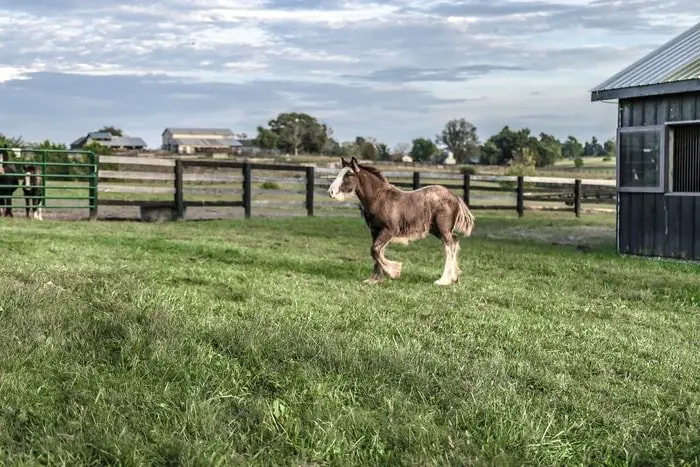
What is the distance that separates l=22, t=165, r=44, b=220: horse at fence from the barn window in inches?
489

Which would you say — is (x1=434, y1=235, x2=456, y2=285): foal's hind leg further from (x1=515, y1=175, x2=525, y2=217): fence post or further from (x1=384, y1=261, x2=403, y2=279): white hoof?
(x1=515, y1=175, x2=525, y2=217): fence post

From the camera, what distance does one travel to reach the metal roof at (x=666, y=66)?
1290 centimetres

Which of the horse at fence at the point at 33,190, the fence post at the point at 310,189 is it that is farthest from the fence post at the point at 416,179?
the horse at fence at the point at 33,190

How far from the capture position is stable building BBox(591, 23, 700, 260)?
12961 millimetres

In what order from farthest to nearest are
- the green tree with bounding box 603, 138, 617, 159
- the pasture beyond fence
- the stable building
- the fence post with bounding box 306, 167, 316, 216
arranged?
the green tree with bounding box 603, 138, 617, 159 < the fence post with bounding box 306, 167, 316, 216 < the pasture beyond fence < the stable building

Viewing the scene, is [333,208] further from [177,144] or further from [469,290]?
[177,144]

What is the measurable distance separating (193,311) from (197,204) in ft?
47.0

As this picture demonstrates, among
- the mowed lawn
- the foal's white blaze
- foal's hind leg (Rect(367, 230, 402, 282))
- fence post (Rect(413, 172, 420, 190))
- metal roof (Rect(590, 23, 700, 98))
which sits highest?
metal roof (Rect(590, 23, 700, 98))

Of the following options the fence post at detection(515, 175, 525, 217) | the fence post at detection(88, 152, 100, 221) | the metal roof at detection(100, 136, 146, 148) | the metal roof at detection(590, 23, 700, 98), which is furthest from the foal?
the metal roof at detection(100, 136, 146, 148)

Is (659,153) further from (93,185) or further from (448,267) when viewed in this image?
(93,185)

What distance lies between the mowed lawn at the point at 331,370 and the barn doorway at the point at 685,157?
15.7 feet

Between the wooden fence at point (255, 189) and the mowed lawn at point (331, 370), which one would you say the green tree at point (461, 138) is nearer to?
the wooden fence at point (255, 189)

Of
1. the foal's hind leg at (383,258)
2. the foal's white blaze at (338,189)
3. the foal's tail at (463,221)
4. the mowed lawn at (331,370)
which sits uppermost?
the foal's white blaze at (338,189)

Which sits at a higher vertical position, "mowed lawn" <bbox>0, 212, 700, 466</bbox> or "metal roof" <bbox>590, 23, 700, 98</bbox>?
"metal roof" <bbox>590, 23, 700, 98</bbox>
